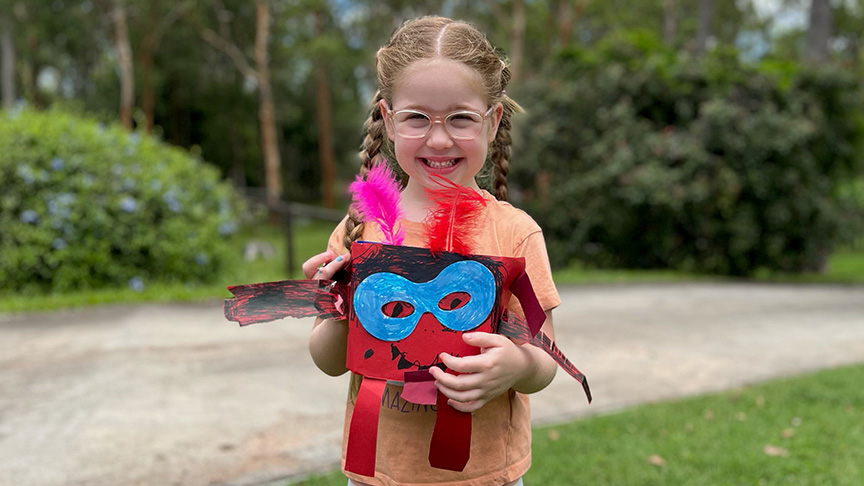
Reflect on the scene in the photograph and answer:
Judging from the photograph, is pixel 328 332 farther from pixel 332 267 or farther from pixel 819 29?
pixel 819 29

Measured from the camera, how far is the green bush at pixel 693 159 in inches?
412

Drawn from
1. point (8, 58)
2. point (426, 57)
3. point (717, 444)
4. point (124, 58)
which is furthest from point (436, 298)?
point (8, 58)

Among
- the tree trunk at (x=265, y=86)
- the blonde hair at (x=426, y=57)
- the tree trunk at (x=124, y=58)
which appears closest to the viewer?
the blonde hair at (x=426, y=57)

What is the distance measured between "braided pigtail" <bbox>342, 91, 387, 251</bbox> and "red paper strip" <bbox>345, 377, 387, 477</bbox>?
1.09 ft

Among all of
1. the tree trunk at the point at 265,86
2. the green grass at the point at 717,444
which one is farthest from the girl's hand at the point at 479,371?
the tree trunk at the point at 265,86

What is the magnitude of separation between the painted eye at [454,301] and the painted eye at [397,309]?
6 centimetres

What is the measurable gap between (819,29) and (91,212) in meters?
12.6

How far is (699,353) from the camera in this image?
535cm

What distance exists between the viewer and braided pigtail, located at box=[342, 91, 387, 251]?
163 centimetres

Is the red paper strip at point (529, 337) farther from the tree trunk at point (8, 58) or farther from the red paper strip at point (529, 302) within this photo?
the tree trunk at point (8, 58)

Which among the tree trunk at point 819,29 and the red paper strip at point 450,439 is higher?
the tree trunk at point 819,29

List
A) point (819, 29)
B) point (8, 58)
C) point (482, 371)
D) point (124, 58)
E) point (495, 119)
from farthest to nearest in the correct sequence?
point (8, 58)
point (124, 58)
point (819, 29)
point (495, 119)
point (482, 371)

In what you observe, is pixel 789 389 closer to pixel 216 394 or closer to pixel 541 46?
pixel 216 394

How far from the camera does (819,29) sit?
1298 centimetres
